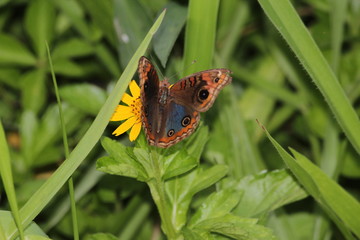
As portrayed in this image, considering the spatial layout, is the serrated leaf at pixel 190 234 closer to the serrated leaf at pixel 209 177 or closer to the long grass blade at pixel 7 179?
the serrated leaf at pixel 209 177

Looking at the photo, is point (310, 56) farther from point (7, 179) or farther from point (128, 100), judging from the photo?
point (7, 179)

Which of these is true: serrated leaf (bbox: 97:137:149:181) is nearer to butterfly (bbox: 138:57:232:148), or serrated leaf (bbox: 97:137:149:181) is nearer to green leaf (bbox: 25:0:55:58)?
butterfly (bbox: 138:57:232:148)

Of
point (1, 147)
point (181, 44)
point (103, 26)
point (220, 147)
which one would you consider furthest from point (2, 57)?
point (1, 147)

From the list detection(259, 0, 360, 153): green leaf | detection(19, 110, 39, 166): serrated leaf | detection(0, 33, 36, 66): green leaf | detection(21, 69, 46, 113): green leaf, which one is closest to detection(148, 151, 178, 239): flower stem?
detection(259, 0, 360, 153): green leaf

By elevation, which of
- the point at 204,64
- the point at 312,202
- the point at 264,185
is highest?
the point at 204,64

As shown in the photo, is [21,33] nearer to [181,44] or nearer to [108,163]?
[181,44]
